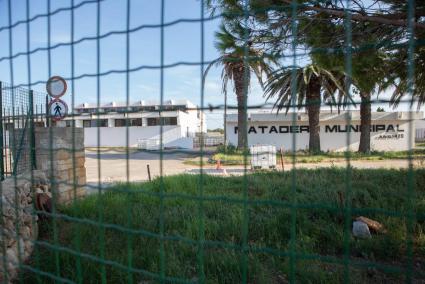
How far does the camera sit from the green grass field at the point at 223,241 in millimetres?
2227

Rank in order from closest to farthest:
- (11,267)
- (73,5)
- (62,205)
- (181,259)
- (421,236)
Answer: (73,5) → (11,267) → (181,259) → (421,236) → (62,205)

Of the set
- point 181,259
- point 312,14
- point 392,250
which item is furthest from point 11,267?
point 312,14

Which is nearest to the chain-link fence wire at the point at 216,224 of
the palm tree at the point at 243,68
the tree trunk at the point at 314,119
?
the palm tree at the point at 243,68

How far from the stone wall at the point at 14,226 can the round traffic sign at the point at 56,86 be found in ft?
1.76

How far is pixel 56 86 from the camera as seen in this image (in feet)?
6.46

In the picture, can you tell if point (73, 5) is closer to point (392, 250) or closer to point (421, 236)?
point (392, 250)

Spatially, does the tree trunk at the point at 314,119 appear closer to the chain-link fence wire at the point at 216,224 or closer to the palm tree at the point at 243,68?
the chain-link fence wire at the point at 216,224

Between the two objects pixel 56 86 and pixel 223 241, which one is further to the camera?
pixel 223 241

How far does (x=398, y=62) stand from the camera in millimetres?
3520

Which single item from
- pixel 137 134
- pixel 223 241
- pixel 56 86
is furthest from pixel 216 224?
pixel 56 86

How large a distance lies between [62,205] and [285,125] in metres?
18.7

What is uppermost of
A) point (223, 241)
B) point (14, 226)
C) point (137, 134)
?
point (137, 134)

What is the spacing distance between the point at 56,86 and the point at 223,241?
1.96m

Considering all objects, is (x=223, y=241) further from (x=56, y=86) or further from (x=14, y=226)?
(x=56, y=86)
